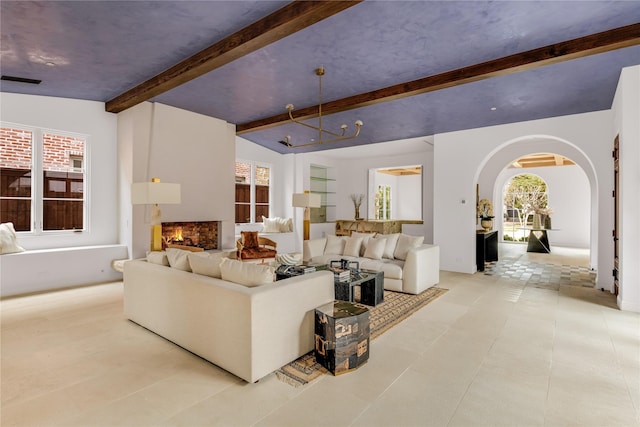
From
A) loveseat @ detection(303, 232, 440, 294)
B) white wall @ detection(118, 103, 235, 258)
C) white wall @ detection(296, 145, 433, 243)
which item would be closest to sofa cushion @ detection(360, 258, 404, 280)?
loveseat @ detection(303, 232, 440, 294)

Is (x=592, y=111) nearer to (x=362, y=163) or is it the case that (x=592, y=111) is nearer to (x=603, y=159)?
(x=603, y=159)

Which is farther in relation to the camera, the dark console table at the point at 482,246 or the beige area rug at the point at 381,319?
the dark console table at the point at 482,246

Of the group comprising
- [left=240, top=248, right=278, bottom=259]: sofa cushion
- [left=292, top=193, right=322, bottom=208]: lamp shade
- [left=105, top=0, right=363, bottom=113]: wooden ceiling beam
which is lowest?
[left=240, top=248, right=278, bottom=259]: sofa cushion

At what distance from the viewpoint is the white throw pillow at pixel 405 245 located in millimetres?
5109

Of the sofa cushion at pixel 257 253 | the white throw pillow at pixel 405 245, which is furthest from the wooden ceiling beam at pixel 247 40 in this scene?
the white throw pillow at pixel 405 245

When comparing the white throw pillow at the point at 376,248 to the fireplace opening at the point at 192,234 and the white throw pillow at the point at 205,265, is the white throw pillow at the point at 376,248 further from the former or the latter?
the fireplace opening at the point at 192,234

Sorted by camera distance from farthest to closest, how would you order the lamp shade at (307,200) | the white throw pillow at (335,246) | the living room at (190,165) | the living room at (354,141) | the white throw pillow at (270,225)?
1. the white throw pillow at (270,225)
2. the lamp shade at (307,200)
3. the white throw pillow at (335,246)
4. the living room at (190,165)
5. the living room at (354,141)

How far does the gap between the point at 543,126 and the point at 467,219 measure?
197 cm

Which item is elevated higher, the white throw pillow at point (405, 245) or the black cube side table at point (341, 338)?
the white throw pillow at point (405, 245)

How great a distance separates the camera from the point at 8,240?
4.67 m

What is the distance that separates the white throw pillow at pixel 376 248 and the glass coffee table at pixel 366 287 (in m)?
0.98

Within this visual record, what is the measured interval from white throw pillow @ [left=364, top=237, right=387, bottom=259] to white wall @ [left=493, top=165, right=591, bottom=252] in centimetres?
657

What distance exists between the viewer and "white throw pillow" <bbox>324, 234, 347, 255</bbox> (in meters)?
5.73

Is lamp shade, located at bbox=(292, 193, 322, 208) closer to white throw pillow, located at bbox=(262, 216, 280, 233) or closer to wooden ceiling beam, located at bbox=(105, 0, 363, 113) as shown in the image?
white throw pillow, located at bbox=(262, 216, 280, 233)
